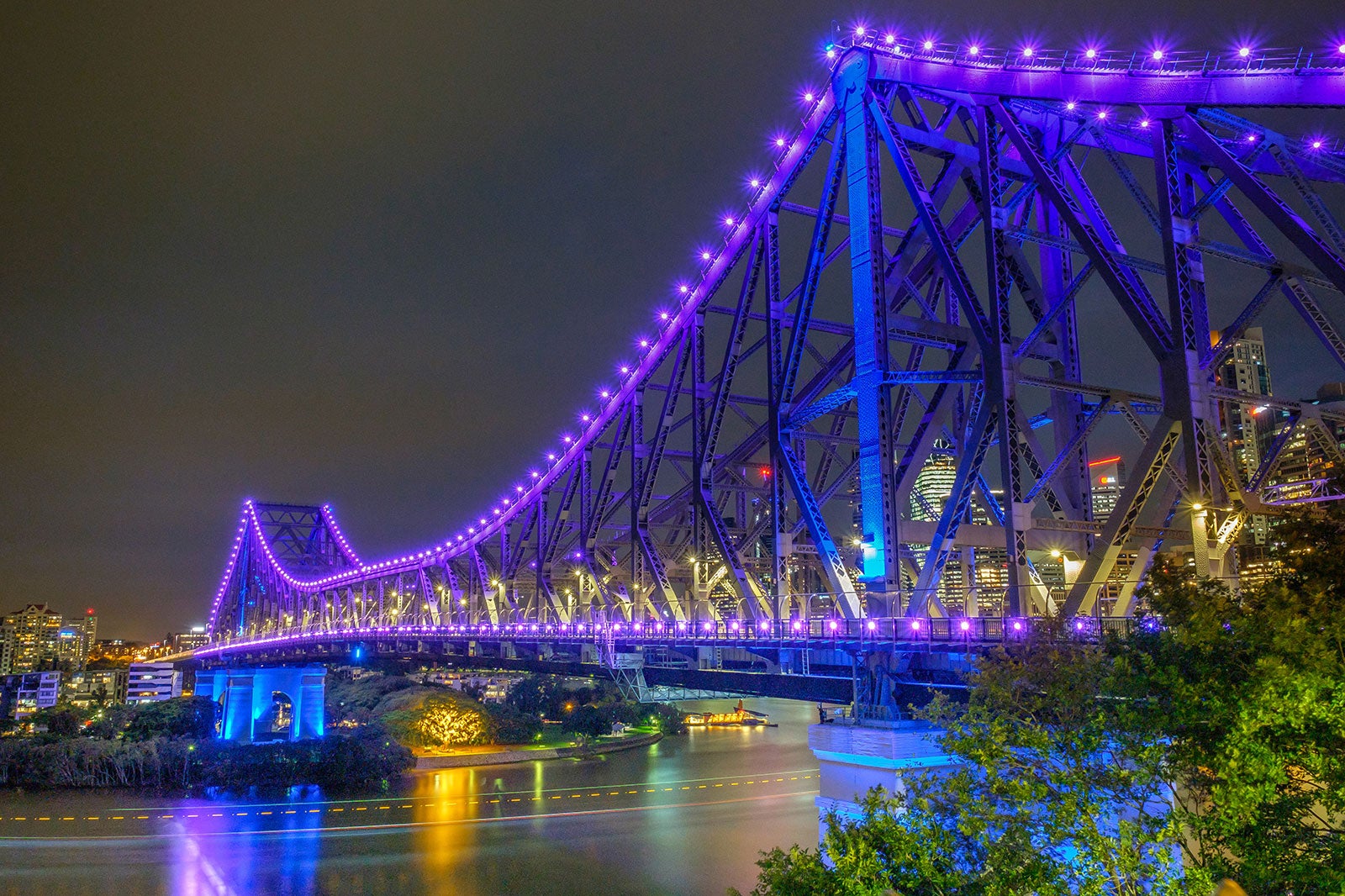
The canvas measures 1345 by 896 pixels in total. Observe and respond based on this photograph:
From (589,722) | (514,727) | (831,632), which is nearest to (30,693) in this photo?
(514,727)

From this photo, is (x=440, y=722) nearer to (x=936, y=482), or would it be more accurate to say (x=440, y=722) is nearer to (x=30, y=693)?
(x=936, y=482)

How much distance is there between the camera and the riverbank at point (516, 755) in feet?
271

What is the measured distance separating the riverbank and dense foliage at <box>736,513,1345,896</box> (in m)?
68.5

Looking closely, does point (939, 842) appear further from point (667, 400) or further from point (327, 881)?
point (327, 881)

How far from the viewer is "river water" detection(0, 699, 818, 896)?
44.4 m

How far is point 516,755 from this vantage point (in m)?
86.7

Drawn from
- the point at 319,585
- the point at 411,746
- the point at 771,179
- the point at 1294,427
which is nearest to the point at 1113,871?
the point at 1294,427

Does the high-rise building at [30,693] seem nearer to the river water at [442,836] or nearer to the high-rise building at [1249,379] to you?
the river water at [442,836]

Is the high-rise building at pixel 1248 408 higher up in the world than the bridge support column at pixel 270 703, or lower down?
higher up

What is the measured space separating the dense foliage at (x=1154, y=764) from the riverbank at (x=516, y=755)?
68526 millimetres

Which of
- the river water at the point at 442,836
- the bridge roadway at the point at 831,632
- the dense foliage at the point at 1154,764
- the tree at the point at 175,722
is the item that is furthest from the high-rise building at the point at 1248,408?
the tree at the point at 175,722

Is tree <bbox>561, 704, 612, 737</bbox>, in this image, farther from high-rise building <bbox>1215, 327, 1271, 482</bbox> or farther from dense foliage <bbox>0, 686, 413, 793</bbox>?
high-rise building <bbox>1215, 327, 1271, 482</bbox>

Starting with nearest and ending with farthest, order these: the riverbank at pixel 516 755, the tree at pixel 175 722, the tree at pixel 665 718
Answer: the riverbank at pixel 516 755 → the tree at pixel 175 722 → the tree at pixel 665 718

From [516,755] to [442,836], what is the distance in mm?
33116
